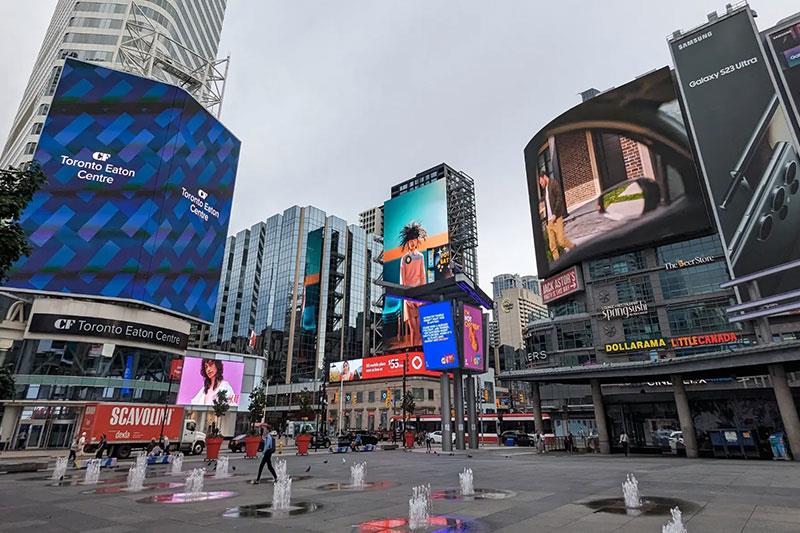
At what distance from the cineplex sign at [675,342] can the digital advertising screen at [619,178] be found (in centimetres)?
1267

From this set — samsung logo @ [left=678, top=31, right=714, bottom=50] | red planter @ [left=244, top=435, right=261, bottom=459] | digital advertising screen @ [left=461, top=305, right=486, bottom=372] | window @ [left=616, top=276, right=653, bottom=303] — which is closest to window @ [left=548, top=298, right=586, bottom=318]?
window @ [left=616, top=276, right=653, bottom=303]

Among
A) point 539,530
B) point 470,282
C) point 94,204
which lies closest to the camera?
point 539,530

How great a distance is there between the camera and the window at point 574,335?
215 ft

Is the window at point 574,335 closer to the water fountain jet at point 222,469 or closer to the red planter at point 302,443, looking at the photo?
the red planter at point 302,443

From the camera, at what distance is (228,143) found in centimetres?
6231

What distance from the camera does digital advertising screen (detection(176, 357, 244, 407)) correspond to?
5681cm

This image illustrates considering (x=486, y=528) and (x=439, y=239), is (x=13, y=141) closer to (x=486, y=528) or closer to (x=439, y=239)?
(x=439, y=239)

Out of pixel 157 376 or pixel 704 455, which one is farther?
pixel 157 376

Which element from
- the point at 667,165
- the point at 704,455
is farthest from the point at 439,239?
the point at 704,455

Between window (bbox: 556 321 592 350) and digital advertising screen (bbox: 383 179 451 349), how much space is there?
3707 cm

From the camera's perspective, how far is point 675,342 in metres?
55.9

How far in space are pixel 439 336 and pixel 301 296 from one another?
91757mm

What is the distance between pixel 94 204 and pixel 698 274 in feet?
236

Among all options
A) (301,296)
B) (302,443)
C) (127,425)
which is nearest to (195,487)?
(127,425)
